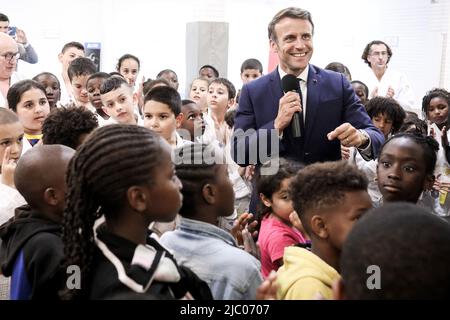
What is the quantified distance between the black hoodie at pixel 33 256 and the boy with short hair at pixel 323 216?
2.07ft

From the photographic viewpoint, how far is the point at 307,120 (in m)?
2.32

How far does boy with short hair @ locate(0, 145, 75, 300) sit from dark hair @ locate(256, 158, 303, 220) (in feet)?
2.96

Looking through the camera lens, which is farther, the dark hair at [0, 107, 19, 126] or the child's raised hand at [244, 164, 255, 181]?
the child's raised hand at [244, 164, 255, 181]

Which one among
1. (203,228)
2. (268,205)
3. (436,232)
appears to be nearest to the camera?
(436,232)

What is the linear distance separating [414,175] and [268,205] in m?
0.64

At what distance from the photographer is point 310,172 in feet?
5.48

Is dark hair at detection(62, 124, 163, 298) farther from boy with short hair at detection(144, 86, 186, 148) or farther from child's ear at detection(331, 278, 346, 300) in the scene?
boy with short hair at detection(144, 86, 186, 148)

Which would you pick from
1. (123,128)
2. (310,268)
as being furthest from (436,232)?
(123,128)

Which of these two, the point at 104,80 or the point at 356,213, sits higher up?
the point at 104,80

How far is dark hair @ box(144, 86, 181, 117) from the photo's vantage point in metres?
3.16

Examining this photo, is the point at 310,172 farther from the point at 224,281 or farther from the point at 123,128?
the point at 123,128

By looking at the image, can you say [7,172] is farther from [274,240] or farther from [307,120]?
[307,120]

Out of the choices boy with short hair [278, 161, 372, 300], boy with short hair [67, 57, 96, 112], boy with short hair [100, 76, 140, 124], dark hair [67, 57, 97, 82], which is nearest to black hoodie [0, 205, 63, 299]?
boy with short hair [278, 161, 372, 300]

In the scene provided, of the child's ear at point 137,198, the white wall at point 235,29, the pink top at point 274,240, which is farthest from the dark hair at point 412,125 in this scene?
the white wall at point 235,29
